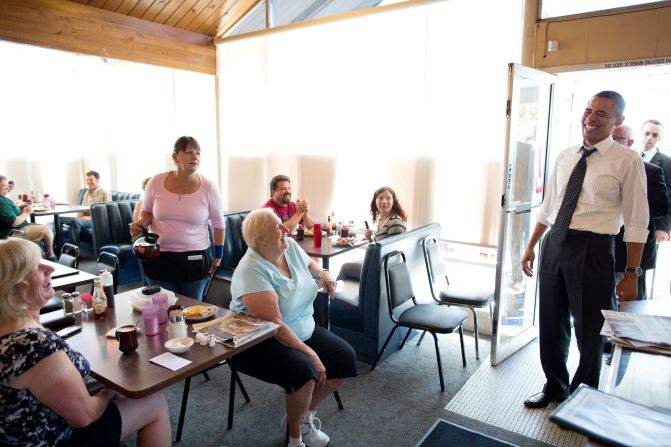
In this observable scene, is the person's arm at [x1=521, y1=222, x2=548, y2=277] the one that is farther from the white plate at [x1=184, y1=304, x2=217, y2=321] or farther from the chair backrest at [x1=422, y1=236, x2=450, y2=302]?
the white plate at [x1=184, y1=304, x2=217, y2=321]

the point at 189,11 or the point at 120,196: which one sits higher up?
the point at 189,11

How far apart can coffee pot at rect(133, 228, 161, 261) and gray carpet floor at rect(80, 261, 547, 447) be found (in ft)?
2.72

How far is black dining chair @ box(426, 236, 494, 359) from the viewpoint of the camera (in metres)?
3.05

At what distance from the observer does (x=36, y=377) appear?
1.28m

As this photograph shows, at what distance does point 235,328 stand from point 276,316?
0.66ft

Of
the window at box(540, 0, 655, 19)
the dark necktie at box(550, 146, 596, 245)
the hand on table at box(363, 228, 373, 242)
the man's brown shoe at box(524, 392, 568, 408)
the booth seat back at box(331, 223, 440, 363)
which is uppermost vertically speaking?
the window at box(540, 0, 655, 19)

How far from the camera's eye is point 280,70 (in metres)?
4.75

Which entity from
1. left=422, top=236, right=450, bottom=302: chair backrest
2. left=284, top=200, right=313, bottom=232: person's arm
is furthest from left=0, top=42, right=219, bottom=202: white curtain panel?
left=422, top=236, right=450, bottom=302: chair backrest

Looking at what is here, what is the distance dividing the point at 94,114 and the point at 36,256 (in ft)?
20.7

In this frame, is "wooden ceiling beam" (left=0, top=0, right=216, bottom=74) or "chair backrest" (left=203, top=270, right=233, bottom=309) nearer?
"chair backrest" (left=203, top=270, right=233, bottom=309)

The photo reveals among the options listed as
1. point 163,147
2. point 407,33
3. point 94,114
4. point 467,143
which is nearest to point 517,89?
point 467,143

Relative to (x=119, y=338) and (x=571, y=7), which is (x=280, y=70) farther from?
(x=119, y=338)

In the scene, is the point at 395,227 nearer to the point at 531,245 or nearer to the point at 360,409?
the point at 531,245

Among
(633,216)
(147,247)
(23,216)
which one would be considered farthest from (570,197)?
(23,216)
